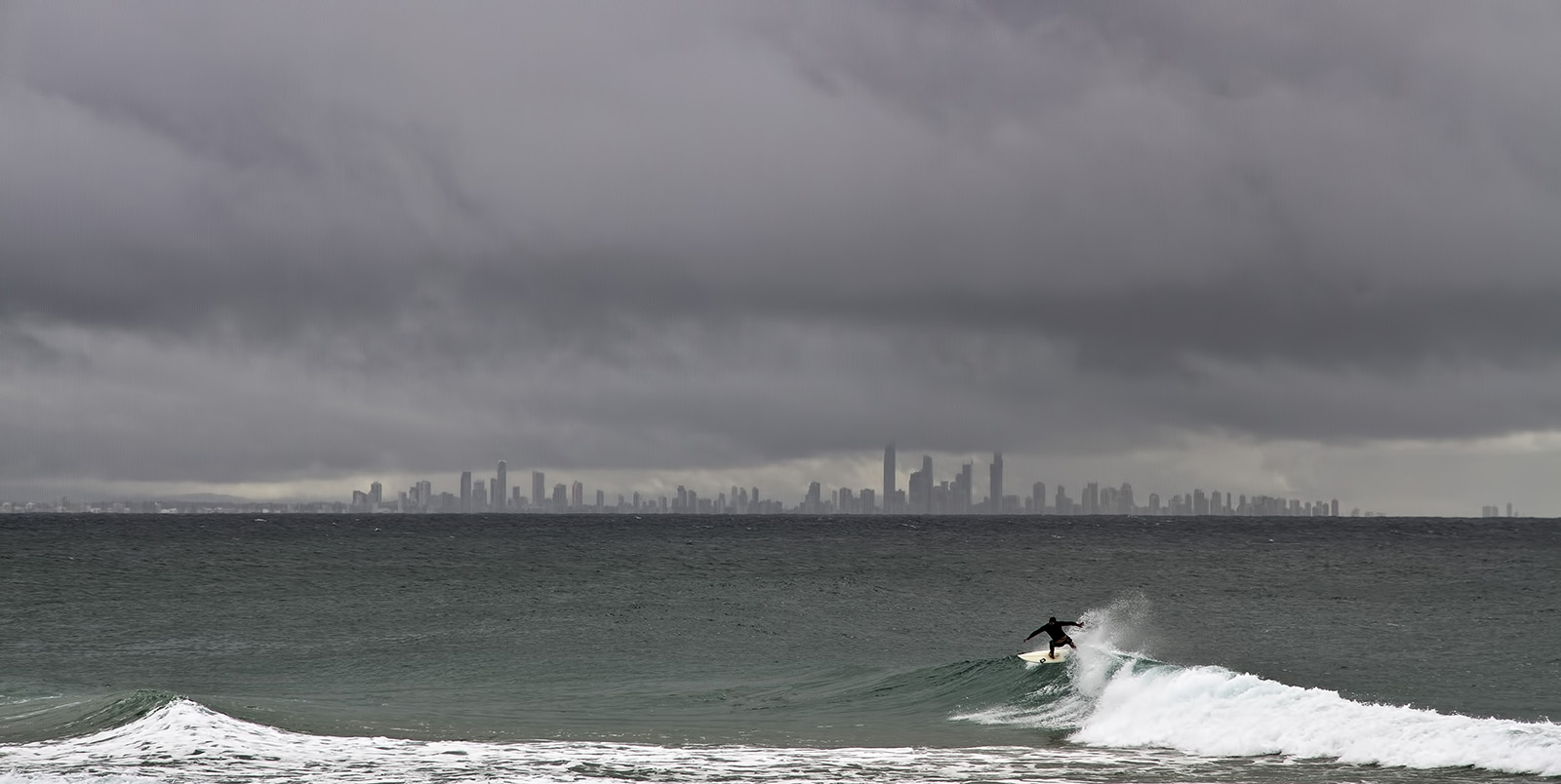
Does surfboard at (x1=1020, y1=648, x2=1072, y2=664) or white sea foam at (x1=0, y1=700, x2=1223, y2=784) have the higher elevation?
surfboard at (x1=1020, y1=648, x2=1072, y2=664)

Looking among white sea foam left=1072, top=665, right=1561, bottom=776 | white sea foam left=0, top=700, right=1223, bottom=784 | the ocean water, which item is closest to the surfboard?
the ocean water

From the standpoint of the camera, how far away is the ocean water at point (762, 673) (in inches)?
960

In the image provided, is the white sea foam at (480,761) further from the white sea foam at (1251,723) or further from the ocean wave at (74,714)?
the white sea foam at (1251,723)

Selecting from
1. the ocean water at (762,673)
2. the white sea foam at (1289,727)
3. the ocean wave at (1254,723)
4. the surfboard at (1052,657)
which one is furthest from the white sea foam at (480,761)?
the surfboard at (1052,657)

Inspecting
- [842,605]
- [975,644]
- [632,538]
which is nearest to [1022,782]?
[975,644]

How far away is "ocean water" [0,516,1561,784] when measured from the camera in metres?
24.4

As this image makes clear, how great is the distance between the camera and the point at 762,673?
42.2 m

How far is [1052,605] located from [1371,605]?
15.9 m

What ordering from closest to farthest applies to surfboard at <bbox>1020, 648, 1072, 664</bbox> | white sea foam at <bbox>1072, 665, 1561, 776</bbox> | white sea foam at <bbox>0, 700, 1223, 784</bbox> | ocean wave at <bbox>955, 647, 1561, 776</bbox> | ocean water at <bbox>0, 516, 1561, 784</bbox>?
white sea foam at <bbox>0, 700, 1223, 784</bbox> < white sea foam at <bbox>1072, 665, 1561, 776</bbox> < ocean wave at <bbox>955, 647, 1561, 776</bbox> < ocean water at <bbox>0, 516, 1561, 784</bbox> < surfboard at <bbox>1020, 648, 1072, 664</bbox>

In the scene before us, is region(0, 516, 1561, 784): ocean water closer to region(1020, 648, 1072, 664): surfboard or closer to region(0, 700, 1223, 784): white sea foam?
region(0, 700, 1223, 784): white sea foam

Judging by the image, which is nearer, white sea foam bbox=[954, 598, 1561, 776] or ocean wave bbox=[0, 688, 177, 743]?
white sea foam bbox=[954, 598, 1561, 776]

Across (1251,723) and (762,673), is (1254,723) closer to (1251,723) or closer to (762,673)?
(1251,723)

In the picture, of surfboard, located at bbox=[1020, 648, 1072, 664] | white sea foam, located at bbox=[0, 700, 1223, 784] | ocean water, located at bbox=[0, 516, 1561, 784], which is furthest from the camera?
surfboard, located at bbox=[1020, 648, 1072, 664]

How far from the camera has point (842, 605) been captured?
218 ft
